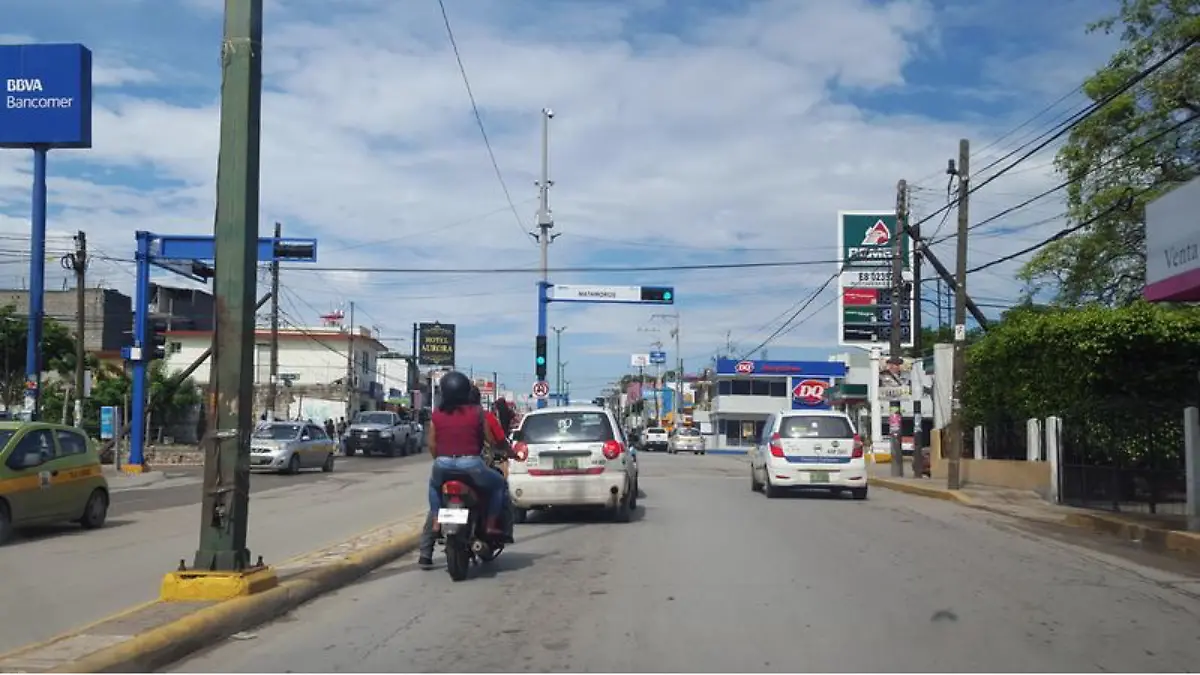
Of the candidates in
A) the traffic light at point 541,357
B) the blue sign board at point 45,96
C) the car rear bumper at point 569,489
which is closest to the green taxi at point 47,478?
the car rear bumper at point 569,489

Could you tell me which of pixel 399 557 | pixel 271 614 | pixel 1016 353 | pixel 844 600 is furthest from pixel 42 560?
pixel 1016 353

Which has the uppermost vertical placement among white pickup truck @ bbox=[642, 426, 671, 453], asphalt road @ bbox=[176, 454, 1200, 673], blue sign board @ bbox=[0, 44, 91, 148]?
blue sign board @ bbox=[0, 44, 91, 148]

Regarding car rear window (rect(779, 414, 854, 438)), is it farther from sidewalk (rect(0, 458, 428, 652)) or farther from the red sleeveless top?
the red sleeveless top

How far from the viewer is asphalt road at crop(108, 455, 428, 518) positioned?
20000 millimetres

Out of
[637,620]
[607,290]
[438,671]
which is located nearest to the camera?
[438,671]

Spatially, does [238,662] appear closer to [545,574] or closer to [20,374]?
[545,574]

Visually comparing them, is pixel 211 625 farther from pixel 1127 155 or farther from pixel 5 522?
pixel 1127 155

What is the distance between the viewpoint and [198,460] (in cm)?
3759

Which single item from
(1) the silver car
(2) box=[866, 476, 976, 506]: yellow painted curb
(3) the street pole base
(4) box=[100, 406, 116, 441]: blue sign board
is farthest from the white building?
(3) the street pole base

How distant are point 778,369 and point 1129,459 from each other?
209ft

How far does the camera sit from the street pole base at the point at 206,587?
8.09 meters

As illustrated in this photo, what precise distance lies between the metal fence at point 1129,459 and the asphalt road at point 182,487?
1633 cm

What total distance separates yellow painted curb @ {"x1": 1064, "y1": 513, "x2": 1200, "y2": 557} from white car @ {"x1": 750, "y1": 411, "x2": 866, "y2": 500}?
3.89m

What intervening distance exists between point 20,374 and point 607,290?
27.2 m
